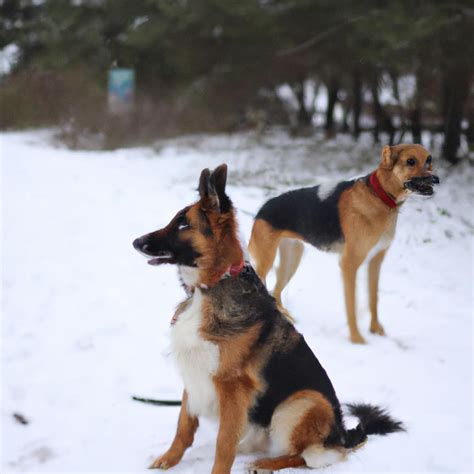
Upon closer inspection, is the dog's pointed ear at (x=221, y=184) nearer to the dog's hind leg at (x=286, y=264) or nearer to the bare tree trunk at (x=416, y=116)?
the dog's hind leg at (x=286, y=264)

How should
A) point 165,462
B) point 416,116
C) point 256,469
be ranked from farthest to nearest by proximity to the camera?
point 416,116 → point 165,462 → point 256,469

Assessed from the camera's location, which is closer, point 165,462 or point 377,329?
point 165,462

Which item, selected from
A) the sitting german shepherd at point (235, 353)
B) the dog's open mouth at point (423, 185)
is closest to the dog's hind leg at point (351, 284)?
the dog's open mouth at point (423, 185)

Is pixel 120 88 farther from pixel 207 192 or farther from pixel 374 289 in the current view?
pixel 207 192

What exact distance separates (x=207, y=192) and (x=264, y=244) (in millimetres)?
2530

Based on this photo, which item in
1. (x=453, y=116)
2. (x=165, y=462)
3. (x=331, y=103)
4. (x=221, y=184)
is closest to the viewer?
(x=221, y=184)

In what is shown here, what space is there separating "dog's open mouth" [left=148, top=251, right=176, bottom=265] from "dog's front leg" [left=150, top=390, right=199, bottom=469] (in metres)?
0.77

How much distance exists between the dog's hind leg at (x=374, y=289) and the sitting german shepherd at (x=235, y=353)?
233 cm

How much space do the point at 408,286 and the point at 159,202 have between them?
3659mm

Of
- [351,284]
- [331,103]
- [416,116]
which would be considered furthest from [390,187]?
[331,103]

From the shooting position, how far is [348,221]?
5043 millimetres

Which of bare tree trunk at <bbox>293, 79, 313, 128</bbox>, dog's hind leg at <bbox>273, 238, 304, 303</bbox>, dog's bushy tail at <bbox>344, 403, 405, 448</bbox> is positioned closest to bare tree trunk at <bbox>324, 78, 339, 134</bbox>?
bare tree trunk at <bbox>293, 79, 313, 128</bbox>

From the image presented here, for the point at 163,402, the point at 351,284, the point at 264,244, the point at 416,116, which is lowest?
the point at 163,402

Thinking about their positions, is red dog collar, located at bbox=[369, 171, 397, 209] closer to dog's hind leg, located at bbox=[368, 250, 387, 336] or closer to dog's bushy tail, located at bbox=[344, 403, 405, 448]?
dog's hind leg, located at bbox=[368, 250, 387, 336]
